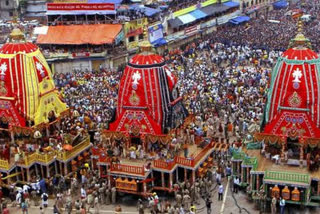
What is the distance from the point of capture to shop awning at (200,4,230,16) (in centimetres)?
6216

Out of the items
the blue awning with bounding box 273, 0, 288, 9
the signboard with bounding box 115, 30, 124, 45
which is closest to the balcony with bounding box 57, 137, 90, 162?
the signboard with bounding box 115, 30, 124, 45

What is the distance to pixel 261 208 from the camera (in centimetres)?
2344

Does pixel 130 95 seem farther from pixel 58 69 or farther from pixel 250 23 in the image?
pixel 250 23

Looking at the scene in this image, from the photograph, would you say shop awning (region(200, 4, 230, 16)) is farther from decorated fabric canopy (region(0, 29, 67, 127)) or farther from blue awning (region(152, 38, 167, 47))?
decorated fabric canopy (region(0, 29, 67, 127))

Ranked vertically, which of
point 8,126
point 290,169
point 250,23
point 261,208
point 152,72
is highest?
point 250,23

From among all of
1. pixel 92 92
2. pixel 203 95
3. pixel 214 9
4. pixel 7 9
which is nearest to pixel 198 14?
pixel 214 9

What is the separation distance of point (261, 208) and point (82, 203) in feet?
26.0

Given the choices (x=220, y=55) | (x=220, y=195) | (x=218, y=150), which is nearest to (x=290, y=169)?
(x=220, y=195)

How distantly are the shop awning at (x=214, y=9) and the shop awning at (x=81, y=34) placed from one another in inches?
650

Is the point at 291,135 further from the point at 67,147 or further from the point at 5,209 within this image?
the point at 5,209

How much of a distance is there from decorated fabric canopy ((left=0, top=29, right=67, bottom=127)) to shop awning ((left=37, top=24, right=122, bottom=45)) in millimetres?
19684

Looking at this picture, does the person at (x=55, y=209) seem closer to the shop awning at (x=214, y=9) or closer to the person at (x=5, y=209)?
the person at (x=5, y=209)

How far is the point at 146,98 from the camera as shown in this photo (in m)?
25.9

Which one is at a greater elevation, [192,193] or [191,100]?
[191,100]
